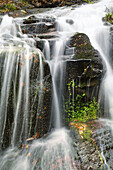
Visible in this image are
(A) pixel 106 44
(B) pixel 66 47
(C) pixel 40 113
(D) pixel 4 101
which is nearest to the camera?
(D) pixel 4 101

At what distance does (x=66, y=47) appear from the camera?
430cm

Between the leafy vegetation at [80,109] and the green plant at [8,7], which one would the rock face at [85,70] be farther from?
the green plant at [8,7]

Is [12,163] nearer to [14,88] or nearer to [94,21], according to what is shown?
[14,88]

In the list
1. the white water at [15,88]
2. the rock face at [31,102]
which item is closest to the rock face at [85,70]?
the rock face at [31,102]

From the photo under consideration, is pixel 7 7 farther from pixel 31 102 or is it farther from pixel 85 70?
pixel 31 102

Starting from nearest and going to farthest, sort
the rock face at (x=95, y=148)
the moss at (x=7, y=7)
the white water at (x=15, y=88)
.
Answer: the rock face at (x=95, y=148) < the white water at (x=15, y=88) < the moss at (x=7, y=7)

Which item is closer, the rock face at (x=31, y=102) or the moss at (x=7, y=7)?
the rock face at (x=31, y=102)

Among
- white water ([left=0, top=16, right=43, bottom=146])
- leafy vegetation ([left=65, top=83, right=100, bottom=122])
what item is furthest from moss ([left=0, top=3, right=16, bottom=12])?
leafy vegetation ([left=65, top=83, right=100, bottom=122])

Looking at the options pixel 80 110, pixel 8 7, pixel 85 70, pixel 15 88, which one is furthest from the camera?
pixel 8 7

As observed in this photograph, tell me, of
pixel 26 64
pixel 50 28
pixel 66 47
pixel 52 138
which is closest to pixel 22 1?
pixel 50 28

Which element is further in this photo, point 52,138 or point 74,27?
point 74,27

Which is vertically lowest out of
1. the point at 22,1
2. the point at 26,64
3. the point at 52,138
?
the point at 52,138

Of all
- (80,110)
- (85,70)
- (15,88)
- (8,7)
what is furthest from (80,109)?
(8,7)

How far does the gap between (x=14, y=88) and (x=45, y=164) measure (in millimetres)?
1708
